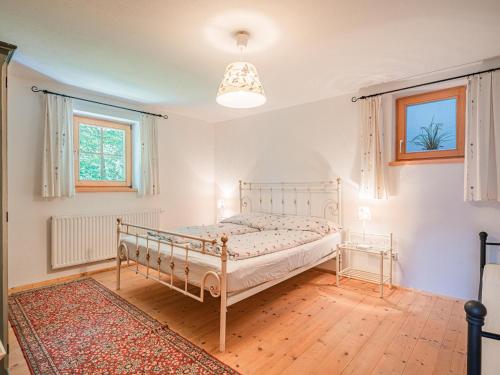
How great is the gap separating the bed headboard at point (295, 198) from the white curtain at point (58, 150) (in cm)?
269

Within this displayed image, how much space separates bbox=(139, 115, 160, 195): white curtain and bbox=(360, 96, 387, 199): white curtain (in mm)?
3121

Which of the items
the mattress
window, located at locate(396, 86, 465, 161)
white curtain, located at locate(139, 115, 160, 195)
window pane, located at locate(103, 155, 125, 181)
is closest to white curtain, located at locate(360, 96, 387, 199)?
window, located at locate(396, 86, 465, 161)

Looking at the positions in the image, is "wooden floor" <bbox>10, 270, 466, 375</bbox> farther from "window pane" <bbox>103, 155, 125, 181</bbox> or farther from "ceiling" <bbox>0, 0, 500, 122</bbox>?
"ceiling" <bbox>0, 0, 500, 122</bbox>

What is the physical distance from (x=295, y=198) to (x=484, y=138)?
239cm

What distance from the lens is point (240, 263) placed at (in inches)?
87.7

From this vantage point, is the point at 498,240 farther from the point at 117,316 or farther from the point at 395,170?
the point at 117,316

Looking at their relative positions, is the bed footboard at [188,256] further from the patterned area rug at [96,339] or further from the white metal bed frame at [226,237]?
the patterned area rug at [96,339]

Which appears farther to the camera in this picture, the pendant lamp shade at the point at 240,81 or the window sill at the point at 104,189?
the window sill at the point at 104,189

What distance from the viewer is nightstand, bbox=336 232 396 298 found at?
10.7ft

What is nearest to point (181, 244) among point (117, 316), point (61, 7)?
point (117, 316)

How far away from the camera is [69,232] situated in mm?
3469

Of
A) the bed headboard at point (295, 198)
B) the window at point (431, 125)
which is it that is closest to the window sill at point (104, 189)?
the bed headboard at point (295, 198)

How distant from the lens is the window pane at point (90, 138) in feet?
12.6

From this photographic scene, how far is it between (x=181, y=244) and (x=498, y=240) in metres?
3.19
